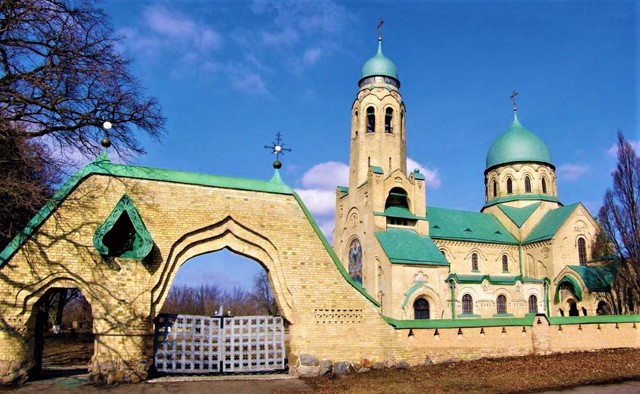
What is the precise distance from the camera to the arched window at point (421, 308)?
2795cm

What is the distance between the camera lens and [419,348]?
572 inches

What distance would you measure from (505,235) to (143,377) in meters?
30.7

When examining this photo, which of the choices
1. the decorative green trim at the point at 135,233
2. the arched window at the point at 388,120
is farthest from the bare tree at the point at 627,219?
the decorative green trim at the point at 135,233

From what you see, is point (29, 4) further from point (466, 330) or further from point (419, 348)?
point (466, 330)

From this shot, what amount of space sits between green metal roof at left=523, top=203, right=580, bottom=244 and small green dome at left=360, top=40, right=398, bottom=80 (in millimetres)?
14836

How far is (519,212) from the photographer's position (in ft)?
127

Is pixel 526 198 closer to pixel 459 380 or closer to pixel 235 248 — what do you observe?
pixel 459 380

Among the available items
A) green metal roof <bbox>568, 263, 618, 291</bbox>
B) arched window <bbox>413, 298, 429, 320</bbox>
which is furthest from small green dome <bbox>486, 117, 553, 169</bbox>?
arched window <bbox>413, 298, 429, 320</bbox>

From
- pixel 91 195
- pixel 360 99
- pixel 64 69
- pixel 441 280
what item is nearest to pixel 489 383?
pixel 91 195

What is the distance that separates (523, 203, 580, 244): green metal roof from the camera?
34969mm

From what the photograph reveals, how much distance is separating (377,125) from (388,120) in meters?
1.17

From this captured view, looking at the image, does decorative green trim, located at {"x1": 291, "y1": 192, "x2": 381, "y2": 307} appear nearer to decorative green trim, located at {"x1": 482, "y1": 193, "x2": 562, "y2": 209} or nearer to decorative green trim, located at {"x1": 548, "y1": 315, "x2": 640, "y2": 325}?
decorative green trim, located at {"x1": 548, "y1": 315, "x2": 640, "y2": 325}

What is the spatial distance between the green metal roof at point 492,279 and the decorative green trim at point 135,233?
2113 centimetres

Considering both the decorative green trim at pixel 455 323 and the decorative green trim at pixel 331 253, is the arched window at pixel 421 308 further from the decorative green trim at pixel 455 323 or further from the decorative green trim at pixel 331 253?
the decorative green trim at pixel 331 253
